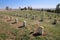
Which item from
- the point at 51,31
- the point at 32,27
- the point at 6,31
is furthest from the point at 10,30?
the point at 51,31

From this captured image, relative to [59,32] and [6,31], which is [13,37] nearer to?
[6,31]

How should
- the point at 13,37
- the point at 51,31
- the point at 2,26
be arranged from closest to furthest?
the point at 13,37
the point at 51,31
the point at 2,26

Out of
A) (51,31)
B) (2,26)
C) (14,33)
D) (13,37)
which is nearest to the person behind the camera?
(13,37)

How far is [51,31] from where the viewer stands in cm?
2048

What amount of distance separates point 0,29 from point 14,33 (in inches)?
103

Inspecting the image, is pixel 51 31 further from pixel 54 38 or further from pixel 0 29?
pixel 0 29

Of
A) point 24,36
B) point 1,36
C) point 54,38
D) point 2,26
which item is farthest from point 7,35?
point 54,38

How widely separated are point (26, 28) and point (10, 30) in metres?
2.59

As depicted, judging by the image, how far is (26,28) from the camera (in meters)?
21.2

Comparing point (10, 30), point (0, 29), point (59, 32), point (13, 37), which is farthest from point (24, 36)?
point (59, 32)

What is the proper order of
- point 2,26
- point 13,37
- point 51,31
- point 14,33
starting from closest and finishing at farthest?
point 13,37 < point 14,33 < point 51,31 < point 2,26

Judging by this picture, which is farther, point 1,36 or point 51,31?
point 51,31

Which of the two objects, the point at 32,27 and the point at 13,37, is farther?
the point at 32,27

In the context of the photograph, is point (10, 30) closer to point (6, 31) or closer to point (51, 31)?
point (6, 31)
